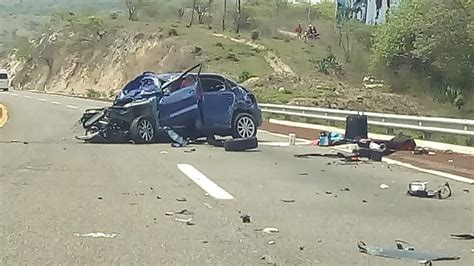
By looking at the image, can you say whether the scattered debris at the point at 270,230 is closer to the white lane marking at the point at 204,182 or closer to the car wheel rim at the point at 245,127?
the white lane marking at the point at 204,182

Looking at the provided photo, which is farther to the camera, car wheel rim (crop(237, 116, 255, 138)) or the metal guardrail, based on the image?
car wheel rim (crop(237, 116, 255, 138))

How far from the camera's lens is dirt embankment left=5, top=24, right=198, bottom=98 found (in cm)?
8706

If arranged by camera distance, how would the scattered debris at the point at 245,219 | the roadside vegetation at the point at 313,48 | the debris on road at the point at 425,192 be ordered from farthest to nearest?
the roadside vegetation at the point at 313,48
the debris on road at the point at 425,192
the scattered debris at the point at 245,219

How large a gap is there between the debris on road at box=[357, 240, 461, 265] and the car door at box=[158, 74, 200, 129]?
508 inches

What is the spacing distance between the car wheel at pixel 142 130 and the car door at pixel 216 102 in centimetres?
126

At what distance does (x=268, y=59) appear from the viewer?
8338 cm

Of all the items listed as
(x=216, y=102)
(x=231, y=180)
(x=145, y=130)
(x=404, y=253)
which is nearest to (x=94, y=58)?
(x=216, y=102)

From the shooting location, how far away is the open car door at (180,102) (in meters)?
21.5

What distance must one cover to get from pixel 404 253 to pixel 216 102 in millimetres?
13699

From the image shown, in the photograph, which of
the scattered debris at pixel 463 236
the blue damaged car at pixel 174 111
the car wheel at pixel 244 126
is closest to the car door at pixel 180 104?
the blue damaged car at pixel 174 111

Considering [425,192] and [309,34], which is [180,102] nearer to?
[425,192]

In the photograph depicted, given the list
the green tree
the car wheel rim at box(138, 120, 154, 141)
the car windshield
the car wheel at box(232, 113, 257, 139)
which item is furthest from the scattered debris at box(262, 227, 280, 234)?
the green tree

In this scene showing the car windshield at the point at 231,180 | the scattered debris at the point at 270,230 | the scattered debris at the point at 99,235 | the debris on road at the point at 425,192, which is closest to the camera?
the car windshield at the point at 231,180

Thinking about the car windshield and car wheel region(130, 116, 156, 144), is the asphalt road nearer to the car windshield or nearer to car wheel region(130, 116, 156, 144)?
the car windshield
